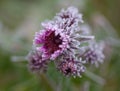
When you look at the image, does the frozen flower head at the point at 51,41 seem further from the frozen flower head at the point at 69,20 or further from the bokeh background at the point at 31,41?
the bokeh background at the point at 31,41

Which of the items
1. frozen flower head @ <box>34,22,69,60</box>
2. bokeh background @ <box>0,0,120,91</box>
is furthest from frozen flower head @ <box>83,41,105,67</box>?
frozen flower head @ <box>34,22,69,60</box>

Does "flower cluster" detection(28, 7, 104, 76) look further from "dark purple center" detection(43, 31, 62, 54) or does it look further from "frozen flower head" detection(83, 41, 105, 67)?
"frozen flower head" detection(83, 41, 105, 67)

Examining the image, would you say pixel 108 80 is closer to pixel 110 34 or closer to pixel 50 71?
pixel 110 34

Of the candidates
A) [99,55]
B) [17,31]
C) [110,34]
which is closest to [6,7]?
[17,31]

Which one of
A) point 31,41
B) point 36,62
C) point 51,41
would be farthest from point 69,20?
point 31,41

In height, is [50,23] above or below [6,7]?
below

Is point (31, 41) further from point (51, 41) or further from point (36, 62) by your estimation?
point (51, 41)
